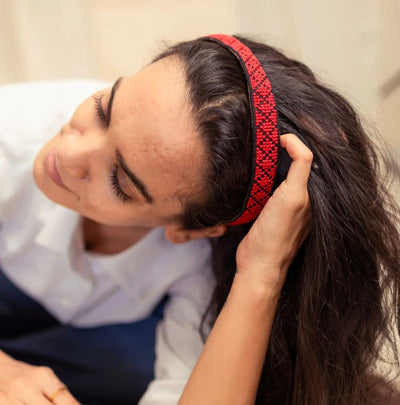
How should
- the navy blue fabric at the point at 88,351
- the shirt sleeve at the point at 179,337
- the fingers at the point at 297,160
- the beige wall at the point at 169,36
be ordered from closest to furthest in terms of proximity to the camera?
1. the fingers at the point at 297,160
2. the shirt sleeve at the point at 179,337
3. the navy blue fabric at the point at 88,351
4. the beige wall at the point at 169,36

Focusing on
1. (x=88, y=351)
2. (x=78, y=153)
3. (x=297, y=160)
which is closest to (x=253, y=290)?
(x=297, y=160)

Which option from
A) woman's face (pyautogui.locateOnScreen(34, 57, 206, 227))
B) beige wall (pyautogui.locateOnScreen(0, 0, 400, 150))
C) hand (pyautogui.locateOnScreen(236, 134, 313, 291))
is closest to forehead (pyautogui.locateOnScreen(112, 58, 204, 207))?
woman's face (pyautogui.locateOnScreen(34, 57, 206, 227))

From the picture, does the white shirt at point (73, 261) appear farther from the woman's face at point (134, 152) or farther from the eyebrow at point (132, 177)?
the eyebrow at point (132, 177)

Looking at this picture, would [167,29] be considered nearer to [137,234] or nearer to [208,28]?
[208,28]

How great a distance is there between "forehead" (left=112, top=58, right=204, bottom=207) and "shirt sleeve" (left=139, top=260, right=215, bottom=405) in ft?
1.17

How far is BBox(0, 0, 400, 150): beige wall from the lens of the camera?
1456 mm

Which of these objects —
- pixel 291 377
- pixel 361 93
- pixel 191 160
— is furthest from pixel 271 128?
pixel 361 93

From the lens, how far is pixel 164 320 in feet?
3.68

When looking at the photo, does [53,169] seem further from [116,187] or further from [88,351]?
[88,351]

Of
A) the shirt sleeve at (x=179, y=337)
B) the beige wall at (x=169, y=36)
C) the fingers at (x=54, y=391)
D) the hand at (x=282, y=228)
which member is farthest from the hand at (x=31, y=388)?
the beige wall at (x=169, y=36)

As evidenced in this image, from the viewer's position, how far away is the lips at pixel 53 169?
0.86 metres

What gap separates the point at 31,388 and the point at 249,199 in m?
0.48

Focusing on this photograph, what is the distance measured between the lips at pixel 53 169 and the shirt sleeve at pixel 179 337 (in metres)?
0.34

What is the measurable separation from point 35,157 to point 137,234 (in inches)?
9.5
